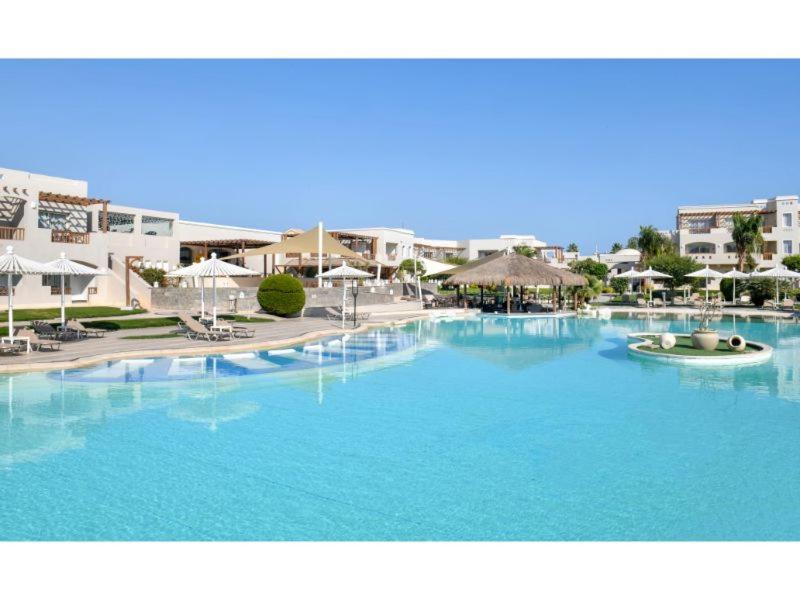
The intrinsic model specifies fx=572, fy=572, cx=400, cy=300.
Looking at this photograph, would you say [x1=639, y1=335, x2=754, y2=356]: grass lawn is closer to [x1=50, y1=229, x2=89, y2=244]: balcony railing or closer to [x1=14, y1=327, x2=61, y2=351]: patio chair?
[x1=14, y1=327, x2=61, y2=351]: patio chair

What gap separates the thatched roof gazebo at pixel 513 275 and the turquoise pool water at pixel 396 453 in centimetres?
1430

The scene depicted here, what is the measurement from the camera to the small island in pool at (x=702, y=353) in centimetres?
1399

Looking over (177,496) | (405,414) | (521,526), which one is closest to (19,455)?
(177,496)

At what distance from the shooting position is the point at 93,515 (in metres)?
5.39

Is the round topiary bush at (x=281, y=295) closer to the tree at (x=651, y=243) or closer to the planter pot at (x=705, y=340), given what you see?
the planter pot at (x=705, y=340)

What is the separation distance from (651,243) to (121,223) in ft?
147

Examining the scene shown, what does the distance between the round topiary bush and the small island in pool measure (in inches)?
533

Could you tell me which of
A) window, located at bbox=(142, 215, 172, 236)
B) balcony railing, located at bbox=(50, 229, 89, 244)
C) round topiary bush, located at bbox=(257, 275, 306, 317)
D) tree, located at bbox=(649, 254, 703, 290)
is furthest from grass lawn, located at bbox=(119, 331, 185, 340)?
tree, located at bbox=(649, 254, 703, 290)

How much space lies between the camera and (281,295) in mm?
23938

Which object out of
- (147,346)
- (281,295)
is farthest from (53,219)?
(147,346)

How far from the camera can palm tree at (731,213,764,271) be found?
41.7 m
